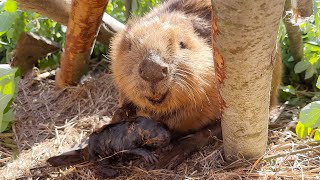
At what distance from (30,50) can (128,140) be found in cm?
198

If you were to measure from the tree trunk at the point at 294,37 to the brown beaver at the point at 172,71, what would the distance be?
0.54 metres

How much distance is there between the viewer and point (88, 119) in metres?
3.94

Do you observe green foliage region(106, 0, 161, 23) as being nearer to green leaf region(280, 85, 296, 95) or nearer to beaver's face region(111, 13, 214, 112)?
beaver's face region(111, 13, 214, 112)

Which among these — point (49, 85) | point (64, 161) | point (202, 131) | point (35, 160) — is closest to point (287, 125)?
point (202, 131)

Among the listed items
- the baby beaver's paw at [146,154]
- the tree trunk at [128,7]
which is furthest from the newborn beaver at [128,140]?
the tree trunk at [128,7]

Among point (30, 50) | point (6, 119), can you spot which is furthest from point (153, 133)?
point (30, 50)

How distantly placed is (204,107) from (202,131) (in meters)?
0.17

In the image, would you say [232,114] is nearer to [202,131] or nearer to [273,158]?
[273,158]

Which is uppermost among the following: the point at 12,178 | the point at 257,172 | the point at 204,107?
the point at 204,107

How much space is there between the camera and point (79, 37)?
153 inches

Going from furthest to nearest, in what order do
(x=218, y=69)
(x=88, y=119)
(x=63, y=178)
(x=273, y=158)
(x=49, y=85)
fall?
(x=49, y=85) < (x=88, y=119) < (x=63, y=178) < (x=273, y=158) < (x=218, y=69)

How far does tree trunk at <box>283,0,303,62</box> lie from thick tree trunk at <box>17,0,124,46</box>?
1.39 metres

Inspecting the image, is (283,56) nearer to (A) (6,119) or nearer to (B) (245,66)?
(B) (245,66)

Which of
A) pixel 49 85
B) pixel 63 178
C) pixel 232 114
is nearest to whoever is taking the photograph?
pixel 232 114
